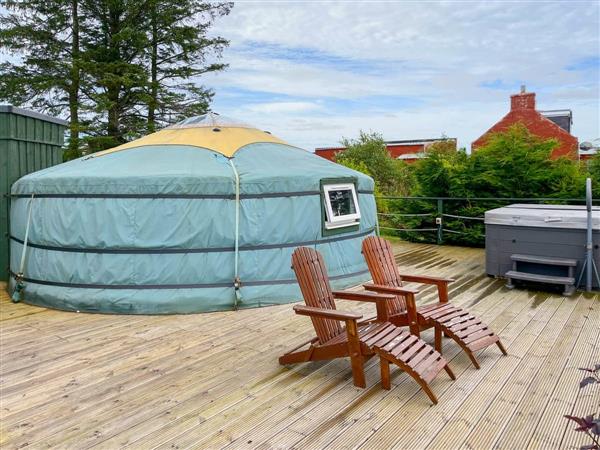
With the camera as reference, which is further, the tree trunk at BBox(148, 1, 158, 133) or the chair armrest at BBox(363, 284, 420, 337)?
the tree trunk at BBox(148, 1, 158, 133)

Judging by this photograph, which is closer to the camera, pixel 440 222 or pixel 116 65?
pixel 440 222

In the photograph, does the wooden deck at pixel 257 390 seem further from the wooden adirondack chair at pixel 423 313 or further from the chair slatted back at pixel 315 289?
the chair slatted back at pixel 315 289

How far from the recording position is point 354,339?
2812 millimetres

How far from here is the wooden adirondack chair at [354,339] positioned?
8.82ft

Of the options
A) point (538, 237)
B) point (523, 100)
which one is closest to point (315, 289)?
point (538, 237)

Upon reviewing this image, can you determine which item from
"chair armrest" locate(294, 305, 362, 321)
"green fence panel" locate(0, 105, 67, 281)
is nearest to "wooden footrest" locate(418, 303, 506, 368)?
"chair armrest" locate(294, 305, 362, 321)

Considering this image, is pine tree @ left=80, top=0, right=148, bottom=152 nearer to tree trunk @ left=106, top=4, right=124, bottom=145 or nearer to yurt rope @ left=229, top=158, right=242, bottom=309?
tree trunk @ left=106, top=4, right=124, bottom=145

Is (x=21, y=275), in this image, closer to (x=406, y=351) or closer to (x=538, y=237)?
(x=406, y=351)

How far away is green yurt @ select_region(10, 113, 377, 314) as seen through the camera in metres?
4.69

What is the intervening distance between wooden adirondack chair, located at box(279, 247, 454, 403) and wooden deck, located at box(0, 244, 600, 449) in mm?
142

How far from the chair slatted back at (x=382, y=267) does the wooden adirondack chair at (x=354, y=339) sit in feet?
0.94

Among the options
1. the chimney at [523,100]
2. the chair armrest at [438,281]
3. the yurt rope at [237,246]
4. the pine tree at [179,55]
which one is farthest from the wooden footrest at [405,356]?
the chimney at [523,100]

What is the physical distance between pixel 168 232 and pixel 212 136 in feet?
5.42

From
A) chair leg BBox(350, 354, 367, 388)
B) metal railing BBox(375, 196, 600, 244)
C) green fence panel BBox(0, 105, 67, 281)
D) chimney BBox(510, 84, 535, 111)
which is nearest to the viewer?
chair leg BBox(350, 354, 367, 388)
